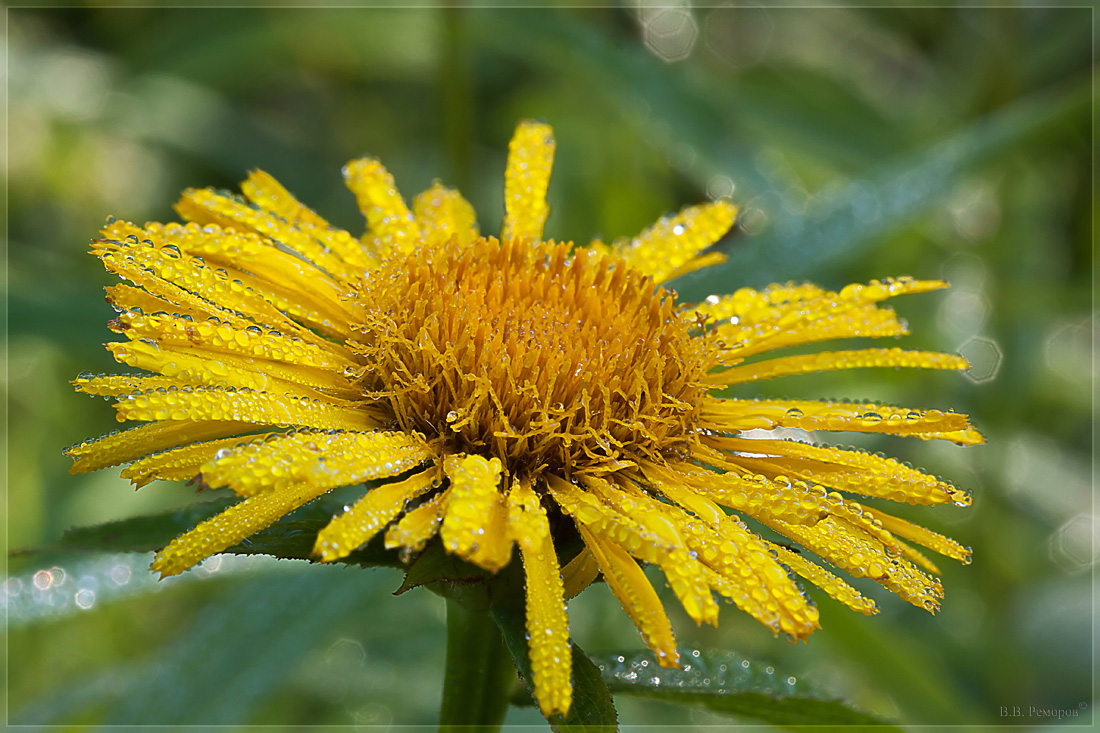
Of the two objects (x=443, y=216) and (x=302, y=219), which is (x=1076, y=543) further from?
(x=302, y=219)

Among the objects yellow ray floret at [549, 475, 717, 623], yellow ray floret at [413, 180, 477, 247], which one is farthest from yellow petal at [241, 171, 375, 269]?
yellow ray floret at [549, 475, 717, 623]

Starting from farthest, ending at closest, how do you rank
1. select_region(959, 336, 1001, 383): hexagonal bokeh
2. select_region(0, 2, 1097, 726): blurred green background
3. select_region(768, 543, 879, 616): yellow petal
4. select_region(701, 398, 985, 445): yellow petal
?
select_region(959, 336, 1001, 383): hexagonal bokeh, select_region(0, 2, 1097, 726): blurred green background, select_region(701, 398, 985, 445): yellow petal, select_region(768, 543, 879, 616): yellow petal

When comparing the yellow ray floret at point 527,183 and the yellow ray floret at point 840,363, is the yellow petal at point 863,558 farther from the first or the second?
the yellow ray floret at point 527,183

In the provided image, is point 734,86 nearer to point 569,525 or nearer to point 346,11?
point 346,11

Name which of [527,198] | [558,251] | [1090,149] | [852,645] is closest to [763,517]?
[558,251]

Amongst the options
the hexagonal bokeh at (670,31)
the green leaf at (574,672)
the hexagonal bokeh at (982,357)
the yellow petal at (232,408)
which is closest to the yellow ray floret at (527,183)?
the yellow petal at (232,408)

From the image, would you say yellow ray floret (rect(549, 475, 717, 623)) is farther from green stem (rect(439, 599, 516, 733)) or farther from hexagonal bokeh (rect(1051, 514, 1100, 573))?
hexagonal bokeh (rect(1051, 514, 1100, 573))
